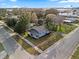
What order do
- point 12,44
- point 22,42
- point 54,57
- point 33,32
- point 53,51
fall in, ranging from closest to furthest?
point 54,57 < point 53,51 < point 12,44 < point 22,42 < point 33,32

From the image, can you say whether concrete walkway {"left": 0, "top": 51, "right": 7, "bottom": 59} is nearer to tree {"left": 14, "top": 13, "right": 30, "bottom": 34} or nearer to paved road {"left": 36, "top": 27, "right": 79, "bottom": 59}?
paved road {"left": 36, "top": 27, "right": 79, "bottom": 59}

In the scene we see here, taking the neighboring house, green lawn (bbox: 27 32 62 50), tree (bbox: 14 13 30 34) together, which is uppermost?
tree (bbox: 14 13 30 34)

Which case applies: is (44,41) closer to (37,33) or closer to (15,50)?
(37,33)

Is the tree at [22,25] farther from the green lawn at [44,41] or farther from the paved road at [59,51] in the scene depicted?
the paved road at [59,51]

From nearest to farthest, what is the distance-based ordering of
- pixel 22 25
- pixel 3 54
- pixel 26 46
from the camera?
pixel 3 54
pixel 26 46
pixel 22 25

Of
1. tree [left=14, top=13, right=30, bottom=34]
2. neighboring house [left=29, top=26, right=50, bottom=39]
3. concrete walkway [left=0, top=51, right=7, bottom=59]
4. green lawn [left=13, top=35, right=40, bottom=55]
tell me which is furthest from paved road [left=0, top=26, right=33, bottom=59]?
tree [left=14, top=13, right=30, bottom=34]

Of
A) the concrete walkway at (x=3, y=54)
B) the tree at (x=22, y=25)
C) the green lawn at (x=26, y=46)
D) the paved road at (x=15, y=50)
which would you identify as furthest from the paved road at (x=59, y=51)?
the tree at (x=22, y=25)

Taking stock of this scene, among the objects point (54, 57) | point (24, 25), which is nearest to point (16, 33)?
point (24, 25)

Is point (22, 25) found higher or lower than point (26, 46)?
higher

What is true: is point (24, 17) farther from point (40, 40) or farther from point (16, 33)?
point (40, 40)

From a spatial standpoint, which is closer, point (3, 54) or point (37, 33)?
point (3, 54)

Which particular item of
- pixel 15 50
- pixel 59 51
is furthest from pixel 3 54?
pixel 59 51
